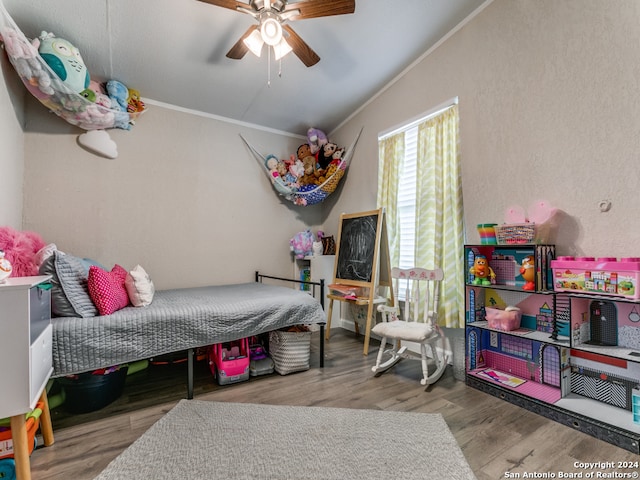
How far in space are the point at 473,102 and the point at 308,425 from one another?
260 cm

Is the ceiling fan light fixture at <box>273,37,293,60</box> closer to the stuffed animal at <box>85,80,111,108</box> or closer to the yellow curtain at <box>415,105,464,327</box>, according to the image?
the yellow curtain at <box>415,105,464,327</box>

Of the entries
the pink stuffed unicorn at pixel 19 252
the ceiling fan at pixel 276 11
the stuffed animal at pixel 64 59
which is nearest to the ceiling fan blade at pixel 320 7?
the ceiling fan at pixel 276 11

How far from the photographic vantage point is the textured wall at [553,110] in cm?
168

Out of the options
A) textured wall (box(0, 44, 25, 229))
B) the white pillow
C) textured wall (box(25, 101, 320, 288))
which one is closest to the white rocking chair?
the white pillow

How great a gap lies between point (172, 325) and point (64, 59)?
79.2 inches

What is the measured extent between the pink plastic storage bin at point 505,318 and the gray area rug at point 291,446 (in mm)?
774

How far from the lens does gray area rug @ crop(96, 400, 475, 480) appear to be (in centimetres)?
132

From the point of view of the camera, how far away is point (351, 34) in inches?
96.7

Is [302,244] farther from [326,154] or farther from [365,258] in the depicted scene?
[326,154]

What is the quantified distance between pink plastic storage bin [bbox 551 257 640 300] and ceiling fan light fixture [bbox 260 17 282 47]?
217cm

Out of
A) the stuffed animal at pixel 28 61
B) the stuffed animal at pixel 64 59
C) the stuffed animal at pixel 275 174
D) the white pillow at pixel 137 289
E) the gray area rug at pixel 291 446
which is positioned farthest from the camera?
the stuffed animal at pixel 275 174

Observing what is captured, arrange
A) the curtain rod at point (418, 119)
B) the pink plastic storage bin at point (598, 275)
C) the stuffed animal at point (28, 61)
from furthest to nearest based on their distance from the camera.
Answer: the curtain rod at point (418, 119) < the stuffed animal at point (28, 61) < the pink plastic storage bin at point (598, 275)

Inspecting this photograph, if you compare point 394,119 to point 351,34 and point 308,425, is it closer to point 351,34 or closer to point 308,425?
point 351,34

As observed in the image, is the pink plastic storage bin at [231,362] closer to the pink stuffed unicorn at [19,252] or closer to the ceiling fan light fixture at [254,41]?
the pink stuffed unicorn at [19,252]
